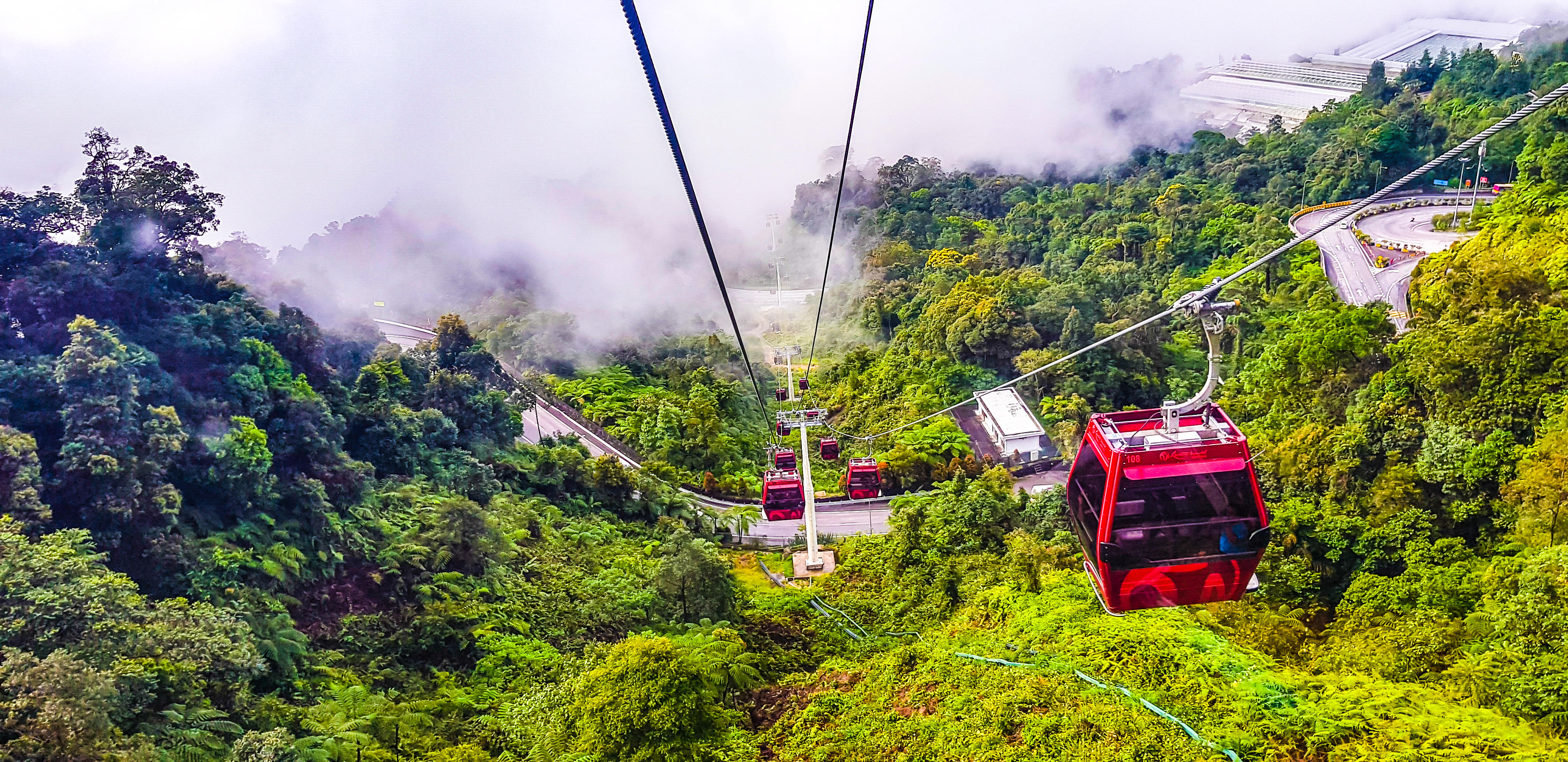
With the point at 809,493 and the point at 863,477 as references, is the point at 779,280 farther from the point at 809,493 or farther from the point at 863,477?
the point at 809,493

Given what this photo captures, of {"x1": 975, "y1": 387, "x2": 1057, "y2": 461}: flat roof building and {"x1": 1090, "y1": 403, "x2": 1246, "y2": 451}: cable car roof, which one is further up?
{"x1": 975, "y1": 387, "x2": 1057, "y2": 461}: flat roof building

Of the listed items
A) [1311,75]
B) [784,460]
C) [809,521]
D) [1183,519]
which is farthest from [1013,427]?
[1311,75]

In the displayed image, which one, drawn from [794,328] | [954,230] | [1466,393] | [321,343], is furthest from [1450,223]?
[321,343]

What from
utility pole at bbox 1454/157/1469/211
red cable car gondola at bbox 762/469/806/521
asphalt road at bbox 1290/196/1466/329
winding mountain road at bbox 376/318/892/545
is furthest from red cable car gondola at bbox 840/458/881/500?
utility pole at bbox 1454/157/1469/211

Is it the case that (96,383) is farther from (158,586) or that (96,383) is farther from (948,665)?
(948,665)

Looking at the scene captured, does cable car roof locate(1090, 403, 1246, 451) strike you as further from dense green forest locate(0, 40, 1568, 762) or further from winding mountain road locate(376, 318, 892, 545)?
winding mountain road locate(376, 318, 892, 545)

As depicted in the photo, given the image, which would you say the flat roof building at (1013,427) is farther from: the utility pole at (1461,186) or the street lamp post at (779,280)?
the street lamp post at (779,280)
